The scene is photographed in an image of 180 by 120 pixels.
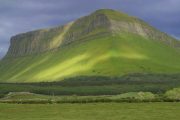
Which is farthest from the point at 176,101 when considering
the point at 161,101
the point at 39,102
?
the point at 39,102

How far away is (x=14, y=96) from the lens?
167 metres
